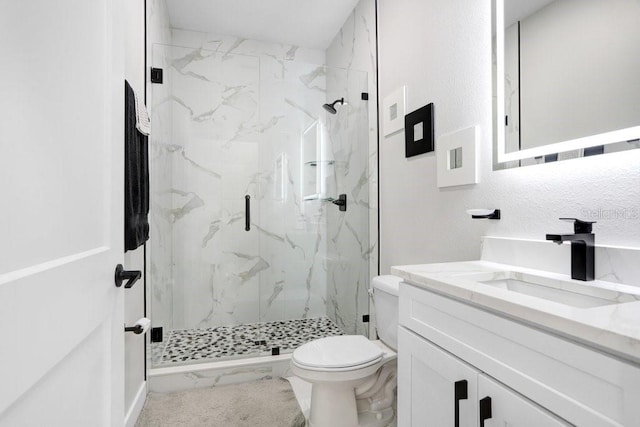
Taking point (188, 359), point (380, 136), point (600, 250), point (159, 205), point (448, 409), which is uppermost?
point (380, 136)

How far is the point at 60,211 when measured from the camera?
63cm

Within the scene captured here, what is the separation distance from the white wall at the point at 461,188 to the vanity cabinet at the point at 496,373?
52 cm

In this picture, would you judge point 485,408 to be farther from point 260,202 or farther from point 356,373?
point 260,202

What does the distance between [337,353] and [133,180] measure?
1.21 meters

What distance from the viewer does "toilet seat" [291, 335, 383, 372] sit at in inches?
59.5

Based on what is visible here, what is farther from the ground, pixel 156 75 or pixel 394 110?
pixel 156 75

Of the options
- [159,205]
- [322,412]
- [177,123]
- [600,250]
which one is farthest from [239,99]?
[600,250]

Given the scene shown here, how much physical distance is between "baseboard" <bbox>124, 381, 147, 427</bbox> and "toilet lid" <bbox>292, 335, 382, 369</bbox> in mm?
843

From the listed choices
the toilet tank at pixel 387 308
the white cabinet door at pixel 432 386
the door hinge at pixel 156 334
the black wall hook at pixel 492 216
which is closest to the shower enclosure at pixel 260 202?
the door hinge at pixel 156 334

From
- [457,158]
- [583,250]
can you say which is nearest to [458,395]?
[583,250]

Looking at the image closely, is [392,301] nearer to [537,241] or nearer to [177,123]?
[537,241]

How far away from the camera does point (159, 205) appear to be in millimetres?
2332

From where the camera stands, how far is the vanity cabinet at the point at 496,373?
0.57 m

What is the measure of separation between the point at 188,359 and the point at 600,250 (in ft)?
7.41
